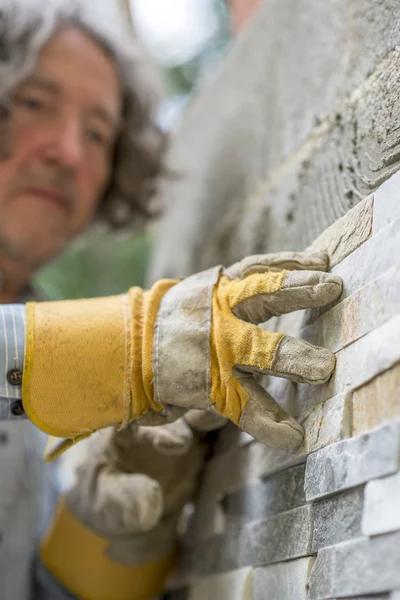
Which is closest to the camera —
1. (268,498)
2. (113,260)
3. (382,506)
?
(382,506)

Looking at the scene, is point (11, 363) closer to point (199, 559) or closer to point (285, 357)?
point (285, 357)

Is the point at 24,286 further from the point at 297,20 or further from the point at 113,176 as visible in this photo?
the point at 297,20

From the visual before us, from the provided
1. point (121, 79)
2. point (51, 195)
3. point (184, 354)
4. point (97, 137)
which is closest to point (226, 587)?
point (184, 354)

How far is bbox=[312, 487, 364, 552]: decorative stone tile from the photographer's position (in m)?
0.65

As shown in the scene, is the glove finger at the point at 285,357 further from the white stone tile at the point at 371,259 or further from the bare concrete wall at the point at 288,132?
the bare concrete wall at the point at 288,132

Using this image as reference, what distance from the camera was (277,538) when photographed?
0.85 m

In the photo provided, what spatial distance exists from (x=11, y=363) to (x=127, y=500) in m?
0.31

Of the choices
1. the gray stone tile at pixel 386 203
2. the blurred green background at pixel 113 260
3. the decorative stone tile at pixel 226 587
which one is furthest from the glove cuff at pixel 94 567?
the blurred green background at pixel 113 260

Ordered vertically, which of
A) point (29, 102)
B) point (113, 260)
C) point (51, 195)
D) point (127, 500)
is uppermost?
point (113, 260)

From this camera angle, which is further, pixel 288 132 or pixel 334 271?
pixel 288 132

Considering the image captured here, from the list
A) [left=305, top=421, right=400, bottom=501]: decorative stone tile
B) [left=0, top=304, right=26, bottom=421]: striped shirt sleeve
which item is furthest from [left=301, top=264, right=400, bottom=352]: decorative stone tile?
[left=0, top=304, right=26, bottom=421]: striped shirt sleeve

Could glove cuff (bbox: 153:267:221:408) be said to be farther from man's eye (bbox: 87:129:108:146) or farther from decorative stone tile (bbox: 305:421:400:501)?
man's eye (bbox: 87:129:108:146)

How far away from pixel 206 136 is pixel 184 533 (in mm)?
907

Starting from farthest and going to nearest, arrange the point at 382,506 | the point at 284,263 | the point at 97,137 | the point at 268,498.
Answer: the point at 97,137 → the point at 268,498 → the point at 284,263 → the point at 382,506
